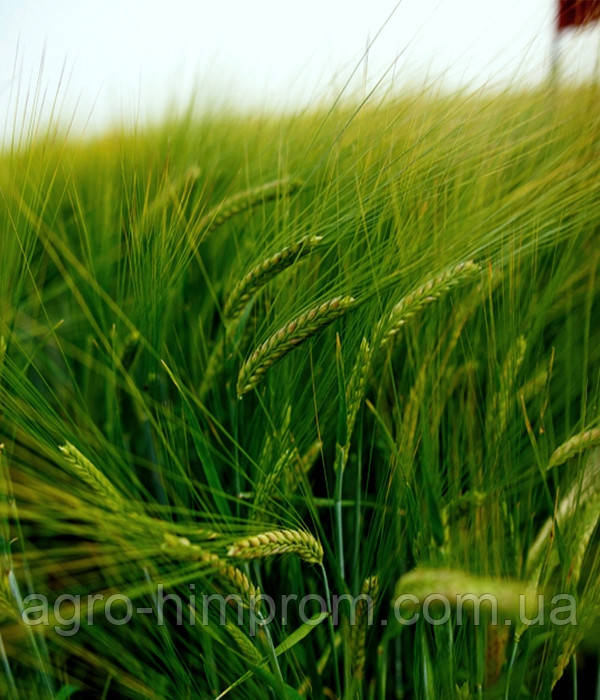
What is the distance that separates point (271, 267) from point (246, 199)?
0.15 metres

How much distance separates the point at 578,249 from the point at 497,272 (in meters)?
0.09

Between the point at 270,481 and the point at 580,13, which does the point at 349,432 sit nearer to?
the point at 270,481

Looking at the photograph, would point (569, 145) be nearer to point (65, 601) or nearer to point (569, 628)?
point (569, 628)

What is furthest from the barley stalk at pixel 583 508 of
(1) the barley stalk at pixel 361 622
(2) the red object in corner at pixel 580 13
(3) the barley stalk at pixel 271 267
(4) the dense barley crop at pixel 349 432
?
(2) the red object in corner at pixel 580 13

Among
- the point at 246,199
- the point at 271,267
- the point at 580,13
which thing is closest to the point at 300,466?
the point at 271,267

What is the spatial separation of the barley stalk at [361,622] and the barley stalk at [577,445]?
16 centimetres

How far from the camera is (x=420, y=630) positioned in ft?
1.58

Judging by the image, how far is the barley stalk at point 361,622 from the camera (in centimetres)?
49

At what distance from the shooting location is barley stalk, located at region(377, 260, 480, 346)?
18.4 inches

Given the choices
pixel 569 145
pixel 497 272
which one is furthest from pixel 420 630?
pixel 569 145

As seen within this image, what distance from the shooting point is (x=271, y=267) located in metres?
0.50

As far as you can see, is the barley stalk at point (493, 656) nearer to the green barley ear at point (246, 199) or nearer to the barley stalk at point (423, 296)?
the barley stalk at point (423, 296)

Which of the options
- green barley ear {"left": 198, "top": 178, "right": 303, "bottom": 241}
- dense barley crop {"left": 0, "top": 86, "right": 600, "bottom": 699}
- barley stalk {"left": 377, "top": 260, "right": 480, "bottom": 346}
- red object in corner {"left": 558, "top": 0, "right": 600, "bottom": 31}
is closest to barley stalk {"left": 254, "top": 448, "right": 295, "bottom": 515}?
dense barley crop {"left": 0, "top": 86, "right": 600, "bottom": 699}

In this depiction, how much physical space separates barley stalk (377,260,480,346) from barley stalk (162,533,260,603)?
187 mm
